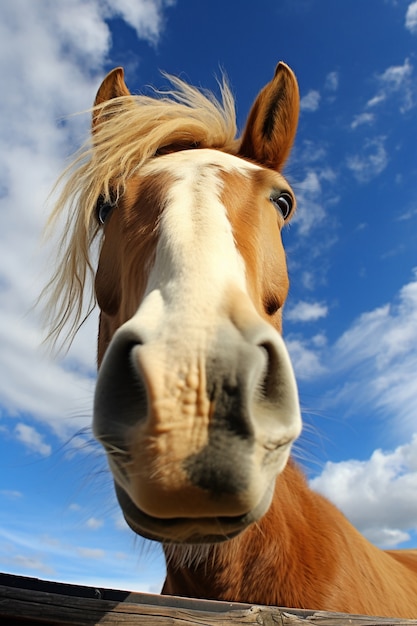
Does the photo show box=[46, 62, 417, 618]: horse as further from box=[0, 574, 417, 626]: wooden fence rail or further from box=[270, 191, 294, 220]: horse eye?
box=[0, 574, 417, 626]: wooden fence rail

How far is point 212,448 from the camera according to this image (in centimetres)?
139

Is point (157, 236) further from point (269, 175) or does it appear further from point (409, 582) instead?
point (409, 582)

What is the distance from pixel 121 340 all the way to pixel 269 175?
1807 millimetres

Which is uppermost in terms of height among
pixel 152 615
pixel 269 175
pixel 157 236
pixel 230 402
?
pixel 269 175

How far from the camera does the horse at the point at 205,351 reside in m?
1.42

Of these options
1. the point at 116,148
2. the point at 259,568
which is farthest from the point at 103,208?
the point at 259,568

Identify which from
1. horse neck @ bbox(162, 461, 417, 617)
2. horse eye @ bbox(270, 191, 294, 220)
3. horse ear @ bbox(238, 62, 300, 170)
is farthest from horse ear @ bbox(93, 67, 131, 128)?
horse neck @ bbox(162, 461, 417, 617)

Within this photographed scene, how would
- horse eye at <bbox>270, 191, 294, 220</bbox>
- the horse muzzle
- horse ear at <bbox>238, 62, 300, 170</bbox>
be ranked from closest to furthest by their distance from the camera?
the horse muzzle, horse eye at <bbox>270, 191, 294, 220</bbox>, horse ear at <bbox>238, 62, 300, 170</bbox>

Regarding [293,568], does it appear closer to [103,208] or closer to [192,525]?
[192,525]

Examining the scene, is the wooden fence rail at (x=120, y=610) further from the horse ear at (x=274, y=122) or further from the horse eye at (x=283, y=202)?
the horse ear at (x=274, y=122)

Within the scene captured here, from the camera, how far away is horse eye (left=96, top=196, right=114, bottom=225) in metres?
2.92

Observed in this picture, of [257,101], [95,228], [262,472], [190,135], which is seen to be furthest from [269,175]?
[262,472]

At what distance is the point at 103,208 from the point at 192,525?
204 centimetres

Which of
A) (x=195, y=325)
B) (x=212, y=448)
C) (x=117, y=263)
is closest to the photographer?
(x=212, y=448)
